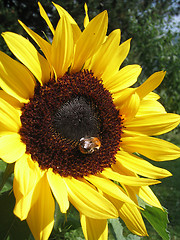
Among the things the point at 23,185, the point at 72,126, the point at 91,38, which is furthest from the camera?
the point at 72,126

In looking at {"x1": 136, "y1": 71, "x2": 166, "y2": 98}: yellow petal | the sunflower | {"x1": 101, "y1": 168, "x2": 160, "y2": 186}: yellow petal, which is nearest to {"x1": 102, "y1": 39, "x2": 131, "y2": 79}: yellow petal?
the sunflower

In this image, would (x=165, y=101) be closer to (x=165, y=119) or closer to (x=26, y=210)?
(x=165, y=119)

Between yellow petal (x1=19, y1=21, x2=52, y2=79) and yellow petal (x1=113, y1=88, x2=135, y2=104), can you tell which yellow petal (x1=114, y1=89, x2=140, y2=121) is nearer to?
yellow petal (x1=113, y1=88, x2=135, y2=104)

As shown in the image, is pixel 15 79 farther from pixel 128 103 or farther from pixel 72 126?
pixel 128 103

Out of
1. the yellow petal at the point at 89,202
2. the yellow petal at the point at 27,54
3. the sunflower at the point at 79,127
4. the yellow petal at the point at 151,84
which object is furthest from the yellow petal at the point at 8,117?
the yellow petal at the point at 151,84

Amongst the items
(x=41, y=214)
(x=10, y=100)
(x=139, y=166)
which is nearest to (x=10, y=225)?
(x=41, y=214)

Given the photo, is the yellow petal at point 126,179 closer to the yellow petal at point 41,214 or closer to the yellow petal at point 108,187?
the yellow petal at point 108,187

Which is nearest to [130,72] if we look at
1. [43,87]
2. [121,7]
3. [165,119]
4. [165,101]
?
[165,119]

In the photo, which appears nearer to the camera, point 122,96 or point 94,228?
point 94,228
